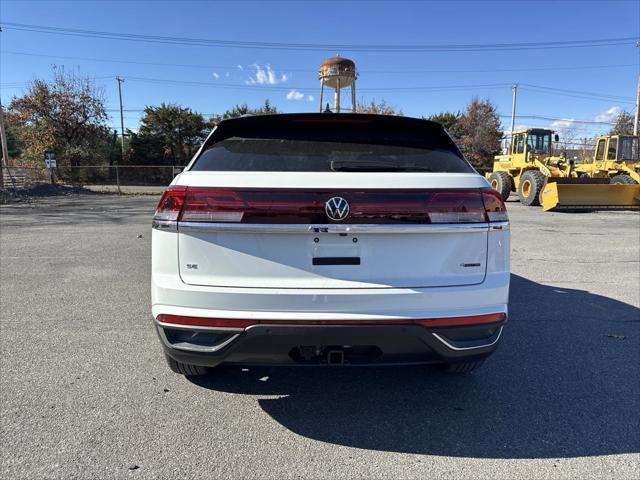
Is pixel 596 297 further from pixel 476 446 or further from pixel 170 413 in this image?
pixel 170 413

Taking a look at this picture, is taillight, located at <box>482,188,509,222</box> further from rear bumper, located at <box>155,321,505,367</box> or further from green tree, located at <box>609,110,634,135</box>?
green tree, located at <box>609,110,634,135</box>

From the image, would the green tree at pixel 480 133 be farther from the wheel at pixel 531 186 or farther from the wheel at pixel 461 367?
the wheel at pixel 461 367

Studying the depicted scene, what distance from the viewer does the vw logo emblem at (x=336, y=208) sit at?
7.40ft

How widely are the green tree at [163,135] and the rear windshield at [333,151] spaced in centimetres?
4011

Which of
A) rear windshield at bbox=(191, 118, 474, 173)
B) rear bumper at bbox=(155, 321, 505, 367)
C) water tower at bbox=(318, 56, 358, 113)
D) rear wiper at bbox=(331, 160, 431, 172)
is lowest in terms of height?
rear bumper at bbox=(155, 321, 505, 367)

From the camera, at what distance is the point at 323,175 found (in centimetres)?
231

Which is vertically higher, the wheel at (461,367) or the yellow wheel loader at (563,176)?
the yellow wheel loader at (563,176)

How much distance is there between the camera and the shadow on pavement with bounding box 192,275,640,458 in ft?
8.30

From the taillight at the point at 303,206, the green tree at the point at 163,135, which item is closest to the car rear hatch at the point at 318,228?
the taillight at the point at 303,206

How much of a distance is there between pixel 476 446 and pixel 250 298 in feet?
5.03

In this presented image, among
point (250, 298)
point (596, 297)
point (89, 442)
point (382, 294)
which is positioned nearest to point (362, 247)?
point (382, 294)

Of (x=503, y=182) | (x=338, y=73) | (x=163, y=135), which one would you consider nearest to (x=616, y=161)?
(x=503, y=182)

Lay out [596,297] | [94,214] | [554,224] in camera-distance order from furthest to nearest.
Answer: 1. [94,214]
2. [554,224]
3. [596,297]

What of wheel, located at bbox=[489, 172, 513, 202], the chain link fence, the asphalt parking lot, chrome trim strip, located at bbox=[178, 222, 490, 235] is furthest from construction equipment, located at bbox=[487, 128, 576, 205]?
the chain link fence
